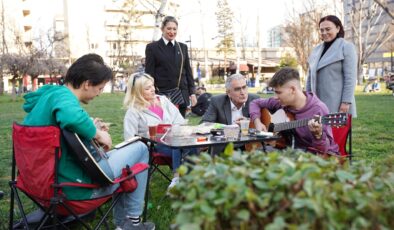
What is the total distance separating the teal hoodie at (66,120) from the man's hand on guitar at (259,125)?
1.75 m

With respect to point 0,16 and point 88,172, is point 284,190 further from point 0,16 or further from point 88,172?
point 0,16

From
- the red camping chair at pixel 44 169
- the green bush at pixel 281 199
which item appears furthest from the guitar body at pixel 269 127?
the green bush at pixel 281 199

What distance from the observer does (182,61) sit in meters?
5.73

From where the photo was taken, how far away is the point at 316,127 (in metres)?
3.49

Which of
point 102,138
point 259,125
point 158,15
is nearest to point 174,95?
point 259,125

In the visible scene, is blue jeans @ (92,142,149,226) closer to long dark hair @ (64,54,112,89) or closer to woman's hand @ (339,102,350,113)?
long dark hair @ (64,54,112,89)

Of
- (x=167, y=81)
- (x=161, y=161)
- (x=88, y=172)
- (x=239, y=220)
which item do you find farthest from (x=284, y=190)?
(x=167, y=81)

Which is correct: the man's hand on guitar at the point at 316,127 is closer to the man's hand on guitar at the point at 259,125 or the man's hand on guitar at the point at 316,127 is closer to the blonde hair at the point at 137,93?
the man's hand on guitar at the point at 259,125

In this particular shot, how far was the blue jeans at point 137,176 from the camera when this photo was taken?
10.1 ft

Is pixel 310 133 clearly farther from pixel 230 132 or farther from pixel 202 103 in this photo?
pixel 202 103

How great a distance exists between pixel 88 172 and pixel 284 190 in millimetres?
1542

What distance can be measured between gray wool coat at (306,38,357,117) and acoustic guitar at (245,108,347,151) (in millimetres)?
949

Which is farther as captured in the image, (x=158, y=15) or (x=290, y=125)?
(x=158, y=15)

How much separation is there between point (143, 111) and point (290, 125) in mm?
1452
